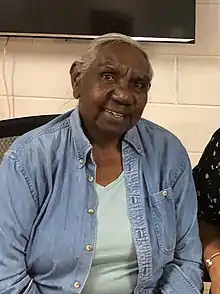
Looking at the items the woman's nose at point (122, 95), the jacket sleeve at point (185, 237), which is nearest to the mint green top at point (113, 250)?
the jacket sleeve at point (185, 237)

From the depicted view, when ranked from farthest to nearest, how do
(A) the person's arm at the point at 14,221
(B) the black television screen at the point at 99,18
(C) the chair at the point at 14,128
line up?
(B) the black television screen at the point at 99,18, (C) the chair at the point at 14,128, (A) the person's arm at the point at 14,221

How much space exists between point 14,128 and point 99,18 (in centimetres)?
68

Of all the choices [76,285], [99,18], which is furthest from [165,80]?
[76,285]

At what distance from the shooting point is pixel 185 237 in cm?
146

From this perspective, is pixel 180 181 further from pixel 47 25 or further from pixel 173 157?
pixel 47 25

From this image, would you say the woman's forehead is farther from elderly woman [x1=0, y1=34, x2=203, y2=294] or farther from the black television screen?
the black television screen

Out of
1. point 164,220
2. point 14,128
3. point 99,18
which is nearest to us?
point 164,220

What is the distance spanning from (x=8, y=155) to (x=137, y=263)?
1.30 ft

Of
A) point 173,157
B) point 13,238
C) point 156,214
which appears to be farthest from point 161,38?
point 13,238

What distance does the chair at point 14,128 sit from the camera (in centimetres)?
153

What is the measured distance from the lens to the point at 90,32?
2.06m

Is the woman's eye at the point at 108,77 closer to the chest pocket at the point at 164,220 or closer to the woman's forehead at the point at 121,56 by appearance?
the woman's forehead at the point at 121,56

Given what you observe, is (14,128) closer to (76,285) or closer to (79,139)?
(79,139)

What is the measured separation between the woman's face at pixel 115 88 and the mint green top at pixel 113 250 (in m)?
0.16
